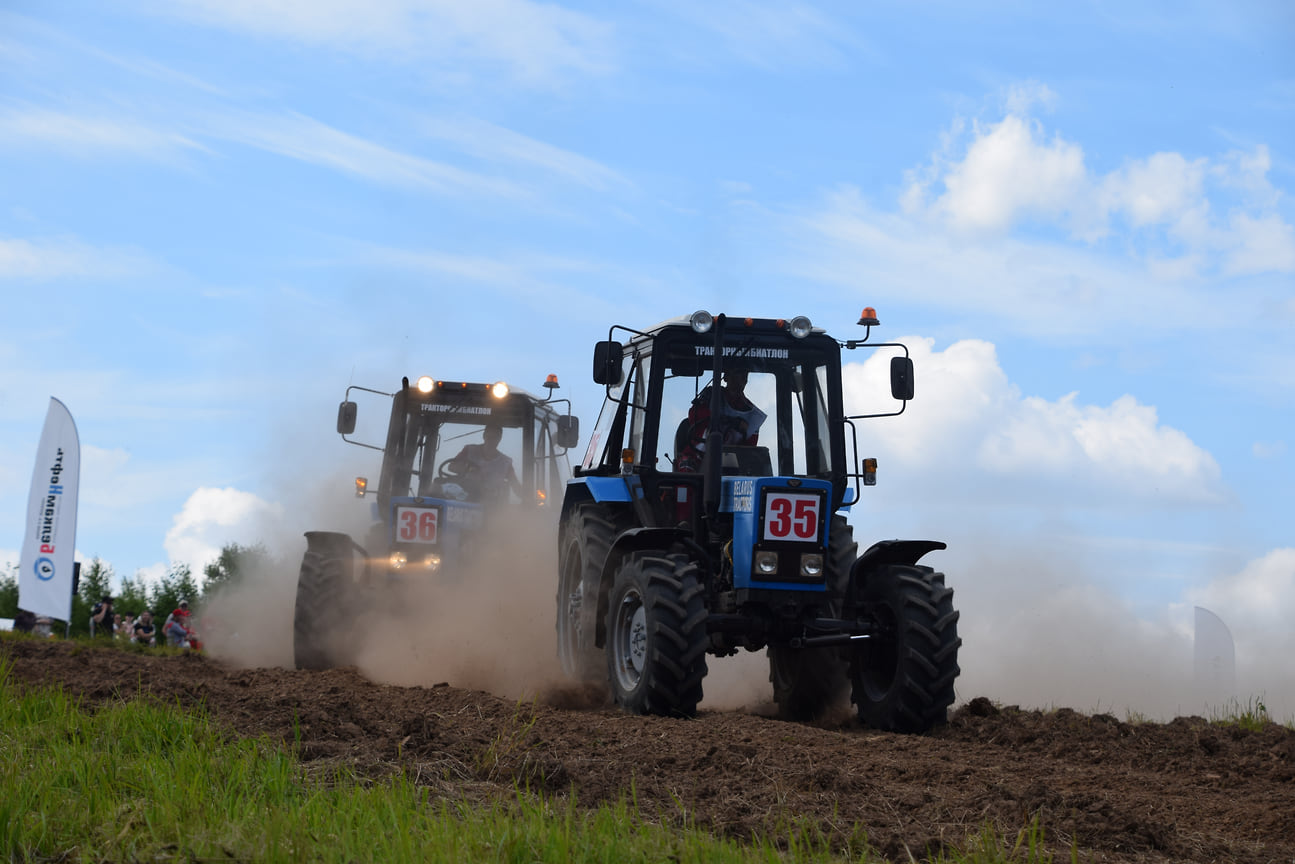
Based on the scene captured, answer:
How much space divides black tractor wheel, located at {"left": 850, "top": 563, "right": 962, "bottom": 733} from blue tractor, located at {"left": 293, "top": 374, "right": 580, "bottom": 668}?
545 centimetres

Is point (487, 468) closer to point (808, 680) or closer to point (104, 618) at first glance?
point (808, 680)

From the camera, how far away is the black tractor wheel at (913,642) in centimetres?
842

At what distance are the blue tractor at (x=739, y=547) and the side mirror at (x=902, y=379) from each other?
0.04ft

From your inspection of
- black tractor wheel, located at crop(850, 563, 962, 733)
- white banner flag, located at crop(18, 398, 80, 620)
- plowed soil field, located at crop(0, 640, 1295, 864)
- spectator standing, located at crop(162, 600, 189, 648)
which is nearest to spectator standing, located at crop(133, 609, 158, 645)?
spectator standing, located at crop(162, 600, 189, 648)

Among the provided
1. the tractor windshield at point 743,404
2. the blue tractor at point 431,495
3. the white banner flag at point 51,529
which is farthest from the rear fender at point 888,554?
the white banner flag at point 51,529

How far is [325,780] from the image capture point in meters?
5.41

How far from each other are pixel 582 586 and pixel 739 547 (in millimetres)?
1437

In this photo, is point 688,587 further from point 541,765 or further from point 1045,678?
point 1045,678

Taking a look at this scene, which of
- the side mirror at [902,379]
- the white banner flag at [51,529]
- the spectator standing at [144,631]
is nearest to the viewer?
the side mirror at [902,379]

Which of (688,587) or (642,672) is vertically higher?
(688,587)

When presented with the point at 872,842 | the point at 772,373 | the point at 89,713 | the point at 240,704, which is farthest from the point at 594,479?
the point at 872,842

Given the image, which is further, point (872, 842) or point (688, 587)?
point (688, 587)

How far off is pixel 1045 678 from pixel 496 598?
568cm

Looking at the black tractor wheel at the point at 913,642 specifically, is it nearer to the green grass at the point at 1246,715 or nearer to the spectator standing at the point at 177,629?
the green grass at the point at 1246,715
